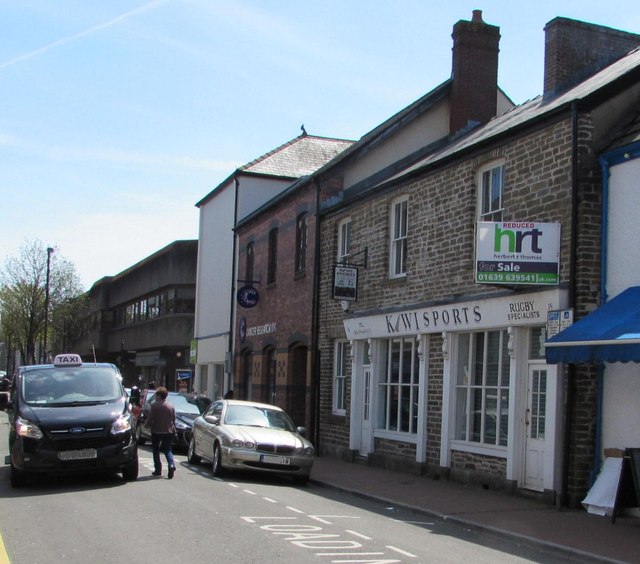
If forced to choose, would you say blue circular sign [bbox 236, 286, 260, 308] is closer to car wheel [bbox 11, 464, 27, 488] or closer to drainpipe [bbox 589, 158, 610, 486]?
car wheel [bbox 11, 464, 27, 488]

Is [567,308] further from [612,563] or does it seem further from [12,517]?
[12,517]

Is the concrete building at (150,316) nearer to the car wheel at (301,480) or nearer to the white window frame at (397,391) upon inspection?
the white window frame at (397,391)

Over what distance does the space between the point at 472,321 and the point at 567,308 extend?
2744 millimetres

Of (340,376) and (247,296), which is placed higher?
(247,296)

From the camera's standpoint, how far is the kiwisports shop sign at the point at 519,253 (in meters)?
13.3

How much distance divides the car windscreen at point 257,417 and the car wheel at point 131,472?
104 inches

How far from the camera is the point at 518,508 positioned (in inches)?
498

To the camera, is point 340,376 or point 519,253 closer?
point 519,253

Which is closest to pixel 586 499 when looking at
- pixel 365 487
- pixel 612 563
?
pixel 612 563

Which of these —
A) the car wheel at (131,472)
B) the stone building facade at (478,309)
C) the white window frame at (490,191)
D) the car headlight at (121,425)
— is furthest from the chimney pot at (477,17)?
the car wheel at (131,472)

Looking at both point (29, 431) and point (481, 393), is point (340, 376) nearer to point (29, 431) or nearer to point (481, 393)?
point (481, 393)

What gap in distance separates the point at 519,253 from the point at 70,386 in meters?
7.41

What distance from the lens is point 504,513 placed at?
39.7ft

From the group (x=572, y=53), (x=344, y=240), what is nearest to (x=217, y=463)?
(x=344, y=240)
